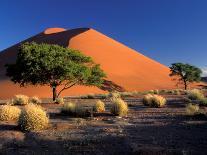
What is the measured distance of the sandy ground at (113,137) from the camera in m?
10.8

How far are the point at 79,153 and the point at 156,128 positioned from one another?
518 centimetres

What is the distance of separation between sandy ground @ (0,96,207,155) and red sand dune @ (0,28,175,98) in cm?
4062

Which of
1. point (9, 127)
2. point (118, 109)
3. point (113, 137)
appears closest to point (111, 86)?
point (118, 109)

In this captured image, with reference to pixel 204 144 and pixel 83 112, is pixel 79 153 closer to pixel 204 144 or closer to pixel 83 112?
pixel 204 144

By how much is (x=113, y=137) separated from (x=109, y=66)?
211 feet

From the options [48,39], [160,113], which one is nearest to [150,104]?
[160,113]

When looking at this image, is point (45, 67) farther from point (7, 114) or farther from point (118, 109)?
point (7, 114)

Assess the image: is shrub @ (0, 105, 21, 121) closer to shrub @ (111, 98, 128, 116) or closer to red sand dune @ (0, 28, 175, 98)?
shrub @ (111, 98, 128, 116)

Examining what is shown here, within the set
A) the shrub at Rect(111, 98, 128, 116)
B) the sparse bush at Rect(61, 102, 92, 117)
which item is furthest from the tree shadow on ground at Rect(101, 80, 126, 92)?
the shrub at Rect(111, 98, 128, 116)

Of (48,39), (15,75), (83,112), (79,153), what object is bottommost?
(79,153)

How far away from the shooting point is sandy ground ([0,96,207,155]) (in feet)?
35.3

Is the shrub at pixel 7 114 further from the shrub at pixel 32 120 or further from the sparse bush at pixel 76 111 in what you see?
the sparse bush at pixel 76 111

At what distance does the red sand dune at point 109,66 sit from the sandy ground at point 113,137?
133 feet

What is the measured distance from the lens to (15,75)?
106 ft
